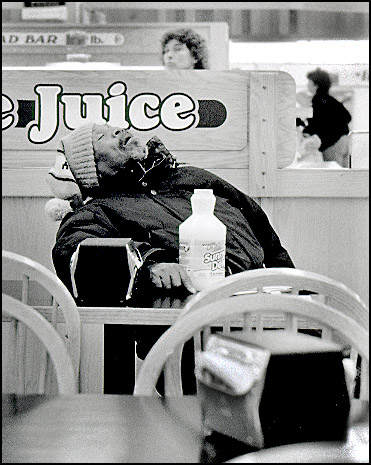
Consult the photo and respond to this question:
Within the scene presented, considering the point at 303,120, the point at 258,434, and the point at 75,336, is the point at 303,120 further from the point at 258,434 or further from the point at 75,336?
the point at 258,434

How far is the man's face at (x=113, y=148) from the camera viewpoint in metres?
2.21

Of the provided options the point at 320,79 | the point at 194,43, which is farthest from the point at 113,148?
the point at 194,43

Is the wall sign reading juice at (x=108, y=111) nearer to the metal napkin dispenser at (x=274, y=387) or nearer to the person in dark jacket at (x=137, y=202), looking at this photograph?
the person in dark jacket at (x=137, y=202)

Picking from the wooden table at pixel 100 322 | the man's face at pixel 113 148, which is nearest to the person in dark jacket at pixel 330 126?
the man's face at pixel 113 148

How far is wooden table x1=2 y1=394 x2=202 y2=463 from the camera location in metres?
0.78

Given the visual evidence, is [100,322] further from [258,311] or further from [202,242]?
[258,311]

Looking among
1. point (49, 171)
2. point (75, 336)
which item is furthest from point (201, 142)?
point (75, 336)

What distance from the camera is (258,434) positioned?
0.78 meters

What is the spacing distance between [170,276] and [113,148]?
584mm

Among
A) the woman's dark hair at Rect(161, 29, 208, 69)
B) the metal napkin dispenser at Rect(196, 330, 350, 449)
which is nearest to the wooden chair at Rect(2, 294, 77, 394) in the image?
the metal napkin dispenser at Rect(196, 330, 350, 449)

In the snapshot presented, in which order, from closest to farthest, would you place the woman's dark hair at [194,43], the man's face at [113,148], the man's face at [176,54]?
the man's face at [113,148], the woman's dark hair at [194,43], the man's face at [176,54]

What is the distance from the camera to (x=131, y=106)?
7.66 ft

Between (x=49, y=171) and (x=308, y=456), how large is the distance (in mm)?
1711

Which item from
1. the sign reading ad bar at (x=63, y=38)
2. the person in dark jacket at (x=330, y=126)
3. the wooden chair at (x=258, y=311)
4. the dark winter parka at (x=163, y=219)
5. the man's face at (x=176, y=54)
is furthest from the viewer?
the sign reading ad bar at (x=63, y=38)
